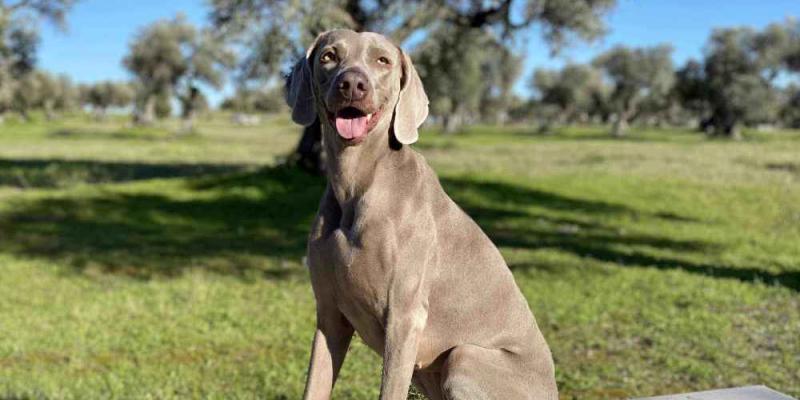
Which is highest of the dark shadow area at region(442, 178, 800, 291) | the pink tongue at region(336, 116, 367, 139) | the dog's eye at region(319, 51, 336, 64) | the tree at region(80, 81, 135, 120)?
the dog's eye at region(319, 51, 336, 64)

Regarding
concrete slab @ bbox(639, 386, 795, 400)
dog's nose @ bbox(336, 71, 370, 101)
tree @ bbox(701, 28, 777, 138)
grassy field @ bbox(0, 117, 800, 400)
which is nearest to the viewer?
dog's nose @ bbox(336, 71, 370, 101)

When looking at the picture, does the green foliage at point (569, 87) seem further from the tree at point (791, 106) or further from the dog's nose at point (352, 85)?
the dog's nose at point (352, 85)

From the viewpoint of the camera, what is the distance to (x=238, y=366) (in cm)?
639

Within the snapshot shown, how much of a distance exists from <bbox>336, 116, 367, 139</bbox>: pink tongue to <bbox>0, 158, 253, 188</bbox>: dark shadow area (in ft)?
58.3

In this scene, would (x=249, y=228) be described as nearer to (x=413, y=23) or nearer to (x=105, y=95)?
(x=413, y=23)

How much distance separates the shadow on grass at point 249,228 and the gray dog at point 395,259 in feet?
23.0

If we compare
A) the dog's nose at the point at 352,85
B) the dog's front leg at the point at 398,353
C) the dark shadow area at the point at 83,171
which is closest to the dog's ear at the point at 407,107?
the dog's nose at the point at 352,85

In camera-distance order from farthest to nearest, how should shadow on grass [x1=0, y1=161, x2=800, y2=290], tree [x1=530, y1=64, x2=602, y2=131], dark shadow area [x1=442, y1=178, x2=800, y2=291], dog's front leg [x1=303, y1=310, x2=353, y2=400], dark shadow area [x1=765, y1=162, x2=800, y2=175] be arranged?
1. tree [x1=530, y1=64, x2=602, y2=131]
2. dark shadow area [x1=765, y1=162, x2=800, y2=175]
3. shadow on grass [x1=0, y1=161, x2=800, y2=290]
4. dark shadow area [x1=442, y1=178, x2=800, y2=291]
5. dog's front leg [x1=303, y1=310, x2=353, y2=400]

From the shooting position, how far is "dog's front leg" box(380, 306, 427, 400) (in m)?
2.79

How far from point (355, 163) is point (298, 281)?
22.5 feet

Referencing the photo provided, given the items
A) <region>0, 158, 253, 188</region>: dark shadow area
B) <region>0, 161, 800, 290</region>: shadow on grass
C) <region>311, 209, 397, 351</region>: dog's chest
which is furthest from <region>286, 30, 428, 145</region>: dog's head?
<region>0, 158, 253, 188</region>: dark shadow area

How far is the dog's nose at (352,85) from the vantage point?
101 inches

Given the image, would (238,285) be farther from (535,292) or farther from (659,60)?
(659,60)

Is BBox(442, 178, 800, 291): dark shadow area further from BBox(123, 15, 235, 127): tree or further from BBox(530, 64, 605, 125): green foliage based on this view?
BBox(530, 64, 605, 125): green foliage
